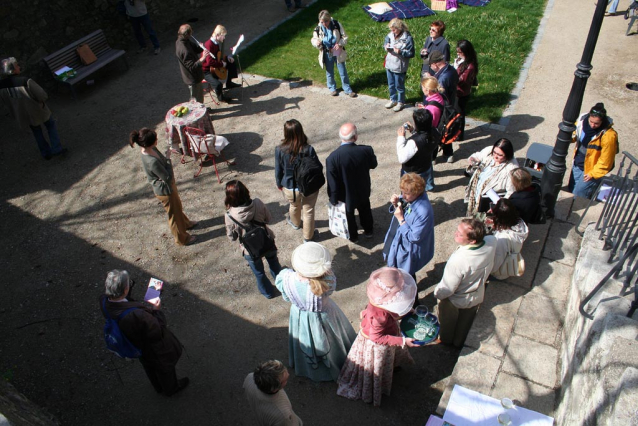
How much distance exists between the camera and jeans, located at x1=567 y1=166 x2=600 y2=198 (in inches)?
246

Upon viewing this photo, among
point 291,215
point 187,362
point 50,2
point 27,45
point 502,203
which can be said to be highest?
point 50,2

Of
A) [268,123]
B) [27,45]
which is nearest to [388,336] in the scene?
[268,123]

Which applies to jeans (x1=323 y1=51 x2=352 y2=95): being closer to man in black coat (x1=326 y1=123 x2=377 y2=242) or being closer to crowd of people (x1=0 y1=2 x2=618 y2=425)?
crowd of people (x1=0 y1=2 x2=618 y2=425)

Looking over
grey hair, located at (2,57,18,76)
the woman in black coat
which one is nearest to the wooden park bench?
grey hair, located at (2,57,18,76)

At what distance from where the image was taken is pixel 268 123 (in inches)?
366

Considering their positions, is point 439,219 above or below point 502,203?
below

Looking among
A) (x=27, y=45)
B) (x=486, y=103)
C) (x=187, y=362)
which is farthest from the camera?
(x=27, y=45)

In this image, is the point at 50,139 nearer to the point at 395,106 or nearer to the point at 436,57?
the point at 395,106

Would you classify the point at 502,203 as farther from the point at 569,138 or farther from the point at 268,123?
the point at 268,123

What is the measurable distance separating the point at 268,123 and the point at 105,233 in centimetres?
363

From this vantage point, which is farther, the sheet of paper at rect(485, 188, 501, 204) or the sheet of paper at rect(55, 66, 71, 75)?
the sheet of paper at rect(55, 66, 71, 75)

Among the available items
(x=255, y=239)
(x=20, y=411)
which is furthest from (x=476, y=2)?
(x=20, y=411)

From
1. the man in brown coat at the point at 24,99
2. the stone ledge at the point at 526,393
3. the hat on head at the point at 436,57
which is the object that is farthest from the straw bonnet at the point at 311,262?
the man in brown coat at the point at 24,99

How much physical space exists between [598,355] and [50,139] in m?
8.93
